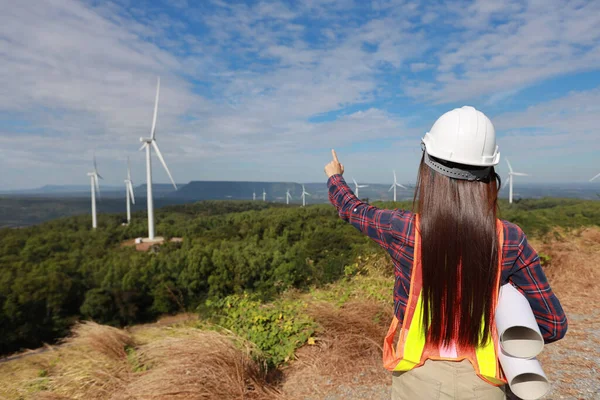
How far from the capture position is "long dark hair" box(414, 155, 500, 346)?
1316 millimetres

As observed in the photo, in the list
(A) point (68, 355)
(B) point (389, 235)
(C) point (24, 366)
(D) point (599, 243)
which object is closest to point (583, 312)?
(D) point (599, 243)

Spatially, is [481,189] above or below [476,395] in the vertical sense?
above

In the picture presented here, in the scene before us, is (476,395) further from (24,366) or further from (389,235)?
(24,366)

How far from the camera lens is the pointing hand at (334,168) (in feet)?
6.32

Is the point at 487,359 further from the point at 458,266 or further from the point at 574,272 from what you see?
the point at 574,272

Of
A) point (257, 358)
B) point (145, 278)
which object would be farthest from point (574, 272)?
point (145, 278)

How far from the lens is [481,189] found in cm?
137

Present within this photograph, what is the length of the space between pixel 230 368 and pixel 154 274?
23063mm

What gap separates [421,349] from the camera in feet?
4.87

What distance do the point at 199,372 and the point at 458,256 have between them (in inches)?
111

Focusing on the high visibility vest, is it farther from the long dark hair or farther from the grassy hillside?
the grassy hillside

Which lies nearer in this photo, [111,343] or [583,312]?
[111,343]

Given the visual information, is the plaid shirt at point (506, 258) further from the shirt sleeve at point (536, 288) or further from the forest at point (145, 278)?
the forest at point (145, 278)

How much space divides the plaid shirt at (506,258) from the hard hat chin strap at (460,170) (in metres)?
0.22
